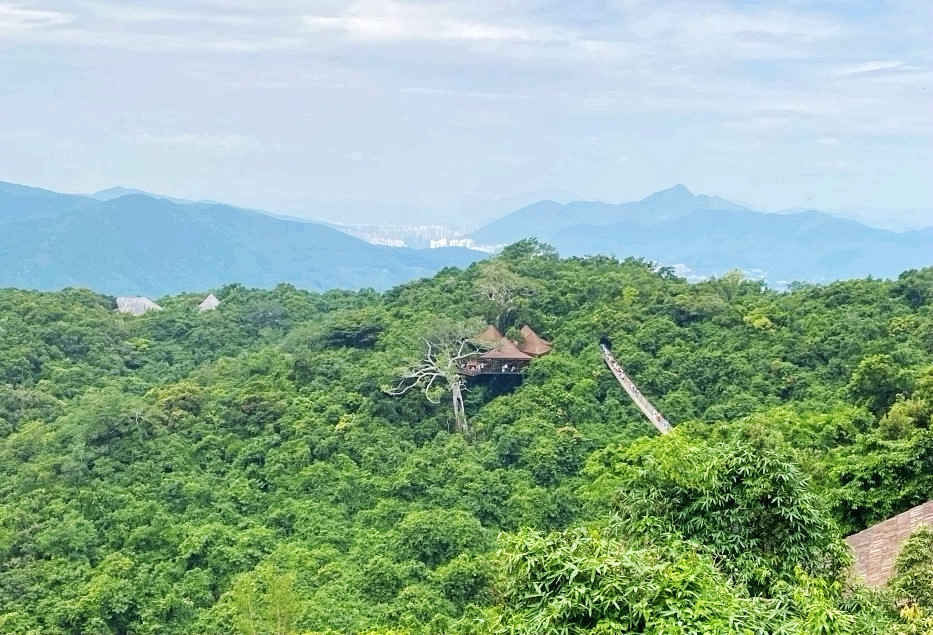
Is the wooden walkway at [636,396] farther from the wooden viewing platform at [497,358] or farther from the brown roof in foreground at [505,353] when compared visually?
Result: the brown roof in foreground at [505,353]

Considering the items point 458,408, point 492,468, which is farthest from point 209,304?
point 492,468

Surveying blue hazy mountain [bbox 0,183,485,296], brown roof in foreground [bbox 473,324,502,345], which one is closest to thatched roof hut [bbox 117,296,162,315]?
brown roof in foreground [bbox 473,324,502,345]

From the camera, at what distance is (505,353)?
79.7 feet

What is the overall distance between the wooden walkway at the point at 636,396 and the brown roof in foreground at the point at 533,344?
1535mm

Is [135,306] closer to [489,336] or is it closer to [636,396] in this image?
[489,336]

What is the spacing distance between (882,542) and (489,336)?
1404 cm

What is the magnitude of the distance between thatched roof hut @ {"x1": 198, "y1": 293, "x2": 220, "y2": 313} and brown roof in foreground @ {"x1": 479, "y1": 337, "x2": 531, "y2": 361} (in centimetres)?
2098

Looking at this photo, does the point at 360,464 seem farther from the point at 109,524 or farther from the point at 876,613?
the point at 876,613

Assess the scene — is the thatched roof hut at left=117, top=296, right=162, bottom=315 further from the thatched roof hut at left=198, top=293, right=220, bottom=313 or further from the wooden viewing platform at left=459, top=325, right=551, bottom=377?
the wooden viewing platform at left=459, top=325, right=551, bottom=377

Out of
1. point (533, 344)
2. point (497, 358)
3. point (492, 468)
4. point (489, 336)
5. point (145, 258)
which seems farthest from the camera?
point (145, 258)

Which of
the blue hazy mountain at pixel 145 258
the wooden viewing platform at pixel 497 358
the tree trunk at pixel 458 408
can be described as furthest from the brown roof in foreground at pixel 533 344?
the blue hazy mountain at pixel 145 258

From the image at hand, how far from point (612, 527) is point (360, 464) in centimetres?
1303

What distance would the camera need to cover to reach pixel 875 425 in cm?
1703

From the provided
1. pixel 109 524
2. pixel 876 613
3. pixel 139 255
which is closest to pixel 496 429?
pixel 109 524
